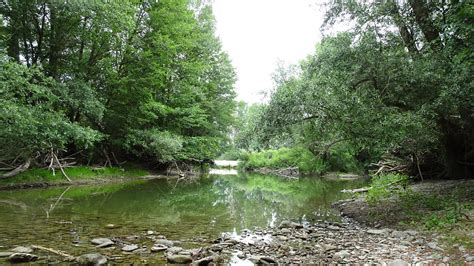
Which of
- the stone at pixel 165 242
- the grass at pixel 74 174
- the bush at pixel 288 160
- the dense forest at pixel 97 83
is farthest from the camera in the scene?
the bush at pixel 288 160

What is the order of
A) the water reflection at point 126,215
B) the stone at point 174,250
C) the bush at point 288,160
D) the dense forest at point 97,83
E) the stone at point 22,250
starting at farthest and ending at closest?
the bush at point 288,160
the dense forest at point 97,83
the water reflection at point 126,215
the stone at point 174,250
the stone at point 22,250

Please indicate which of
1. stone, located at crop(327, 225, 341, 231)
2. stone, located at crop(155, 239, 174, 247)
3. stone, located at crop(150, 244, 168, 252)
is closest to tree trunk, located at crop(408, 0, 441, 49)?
stone, located at crop(327, 225, 341, 231)

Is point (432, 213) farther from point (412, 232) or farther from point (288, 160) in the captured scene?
point (288, 160)

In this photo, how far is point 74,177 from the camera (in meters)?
19.1

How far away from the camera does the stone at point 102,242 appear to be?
656cm

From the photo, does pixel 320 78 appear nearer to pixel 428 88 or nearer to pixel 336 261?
pixel 428 88

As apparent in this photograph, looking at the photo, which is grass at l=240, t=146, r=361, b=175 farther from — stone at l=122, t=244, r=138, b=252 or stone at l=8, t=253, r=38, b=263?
stone at l=8, t=253, r=38, b=263

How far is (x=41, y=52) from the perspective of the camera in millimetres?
19516

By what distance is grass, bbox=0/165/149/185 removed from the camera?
16.3 meters

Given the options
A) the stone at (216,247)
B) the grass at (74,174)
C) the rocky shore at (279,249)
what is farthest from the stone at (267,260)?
the grass at (74,174)

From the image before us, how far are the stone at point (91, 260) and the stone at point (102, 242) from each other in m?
1.01

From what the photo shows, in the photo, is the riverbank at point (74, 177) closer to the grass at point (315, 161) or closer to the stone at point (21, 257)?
the stone at point (21, 257)

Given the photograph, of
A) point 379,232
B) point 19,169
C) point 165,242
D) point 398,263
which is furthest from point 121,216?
point 19,169

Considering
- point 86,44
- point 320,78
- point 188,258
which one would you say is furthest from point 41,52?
point 188,258
